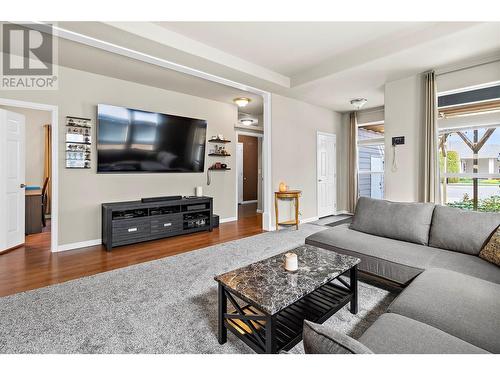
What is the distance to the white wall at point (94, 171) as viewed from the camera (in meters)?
3.68

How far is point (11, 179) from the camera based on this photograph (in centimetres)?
374

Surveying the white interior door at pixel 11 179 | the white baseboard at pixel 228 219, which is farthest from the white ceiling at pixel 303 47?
the white baseboard at pixel 228 219

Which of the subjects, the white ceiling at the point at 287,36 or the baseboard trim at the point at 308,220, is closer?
the white ceiling at the point at 287,36

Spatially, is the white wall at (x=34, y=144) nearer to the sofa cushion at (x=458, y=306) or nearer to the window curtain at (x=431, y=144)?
the sofa cushion at (x=458, y=306)

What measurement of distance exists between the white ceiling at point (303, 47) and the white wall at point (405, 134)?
224 mm

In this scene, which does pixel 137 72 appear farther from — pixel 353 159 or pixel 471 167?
pixel 471 167

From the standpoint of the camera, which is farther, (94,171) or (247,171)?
(247,171)

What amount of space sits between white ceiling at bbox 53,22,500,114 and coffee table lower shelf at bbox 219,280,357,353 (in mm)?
2816

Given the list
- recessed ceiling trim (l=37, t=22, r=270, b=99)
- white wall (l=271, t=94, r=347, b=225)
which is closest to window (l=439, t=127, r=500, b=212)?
white wall (l=271, t=94, r=347, b=225)

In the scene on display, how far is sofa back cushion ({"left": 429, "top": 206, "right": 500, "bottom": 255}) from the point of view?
7.25ft

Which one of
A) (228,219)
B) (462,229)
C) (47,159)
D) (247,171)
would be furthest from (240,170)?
(462,229)

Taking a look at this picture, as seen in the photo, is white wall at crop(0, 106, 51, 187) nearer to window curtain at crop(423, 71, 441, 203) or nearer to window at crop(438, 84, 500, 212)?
window curtain at crop(423, 71, 441, 203)

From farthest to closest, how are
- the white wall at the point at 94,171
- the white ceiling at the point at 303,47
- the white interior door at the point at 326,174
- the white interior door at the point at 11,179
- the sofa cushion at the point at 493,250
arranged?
the white interior door at the point at 326,174
the white wall at the point at 94,171
the white interior door at the point at 11,179
the white ceiling at the point at 303,47
the sofa cushion at the point at 493,250

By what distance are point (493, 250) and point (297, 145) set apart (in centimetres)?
378
